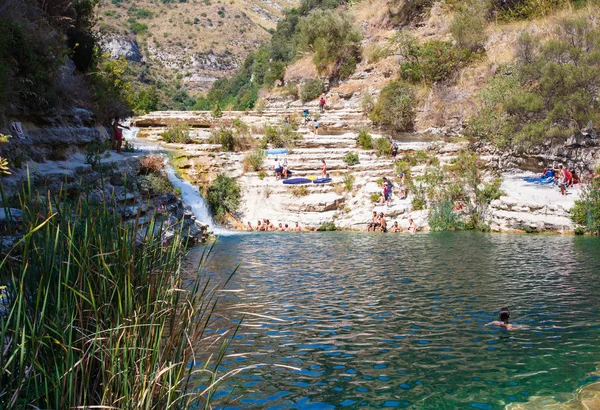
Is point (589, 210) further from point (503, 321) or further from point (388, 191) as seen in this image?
point (503, 321)

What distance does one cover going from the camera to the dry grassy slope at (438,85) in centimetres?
2747

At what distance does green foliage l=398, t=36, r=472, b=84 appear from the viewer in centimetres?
2961

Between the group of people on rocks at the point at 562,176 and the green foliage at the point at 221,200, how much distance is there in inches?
536

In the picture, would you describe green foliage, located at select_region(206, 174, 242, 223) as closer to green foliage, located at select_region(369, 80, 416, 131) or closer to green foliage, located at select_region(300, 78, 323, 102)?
green foliage, located at select_region(369, 80, 416, 131)

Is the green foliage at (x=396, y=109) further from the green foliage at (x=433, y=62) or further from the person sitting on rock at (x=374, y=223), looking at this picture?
the person sitting on rock at (x=374, y=223)

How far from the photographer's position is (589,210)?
17.5 meters

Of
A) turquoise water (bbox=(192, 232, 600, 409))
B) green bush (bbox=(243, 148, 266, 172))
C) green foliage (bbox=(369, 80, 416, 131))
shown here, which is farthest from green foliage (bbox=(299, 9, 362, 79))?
turquoise water (bbox=(192, 232, 600, 409))

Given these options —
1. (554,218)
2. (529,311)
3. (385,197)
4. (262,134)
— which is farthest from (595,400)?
(262,134)

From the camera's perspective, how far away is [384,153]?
82.9 ft

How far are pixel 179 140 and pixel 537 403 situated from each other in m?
25.4

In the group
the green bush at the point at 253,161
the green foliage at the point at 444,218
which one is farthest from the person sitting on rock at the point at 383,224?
the green bush at the point at 253,161

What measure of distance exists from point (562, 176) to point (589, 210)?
9.75ft

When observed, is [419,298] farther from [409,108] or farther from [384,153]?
[409,108]

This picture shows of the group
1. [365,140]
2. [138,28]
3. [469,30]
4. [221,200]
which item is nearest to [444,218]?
[365,140]
